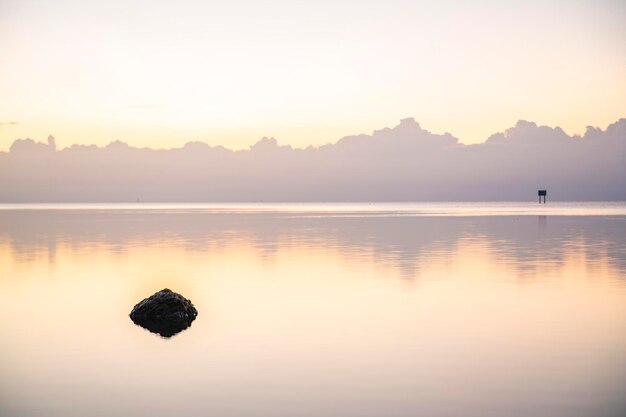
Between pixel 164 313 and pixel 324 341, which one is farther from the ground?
pixel 164 313

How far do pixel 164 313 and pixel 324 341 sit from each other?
20.2 feet

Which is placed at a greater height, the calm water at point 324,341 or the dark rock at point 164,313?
the dark rock at point 164,313

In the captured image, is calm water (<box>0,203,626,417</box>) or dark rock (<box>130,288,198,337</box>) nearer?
calm water (<box>0,203,626,417</box>)

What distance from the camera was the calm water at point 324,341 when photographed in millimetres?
14039

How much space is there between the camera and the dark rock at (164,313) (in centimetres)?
2194

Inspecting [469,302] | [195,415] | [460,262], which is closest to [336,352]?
[195,415]

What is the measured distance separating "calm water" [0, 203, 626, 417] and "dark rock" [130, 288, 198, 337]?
23.0 inches

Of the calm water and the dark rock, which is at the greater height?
the dark rock

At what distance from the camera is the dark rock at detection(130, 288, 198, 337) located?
21.9 m

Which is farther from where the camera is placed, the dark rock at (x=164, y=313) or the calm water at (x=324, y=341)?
the dark rock at (x=164, y=313)

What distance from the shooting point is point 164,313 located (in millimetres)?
22172

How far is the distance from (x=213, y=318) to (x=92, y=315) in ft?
15.7

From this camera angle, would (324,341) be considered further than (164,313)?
No

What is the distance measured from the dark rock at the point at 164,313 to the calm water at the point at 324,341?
585 millimetres
